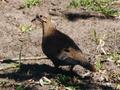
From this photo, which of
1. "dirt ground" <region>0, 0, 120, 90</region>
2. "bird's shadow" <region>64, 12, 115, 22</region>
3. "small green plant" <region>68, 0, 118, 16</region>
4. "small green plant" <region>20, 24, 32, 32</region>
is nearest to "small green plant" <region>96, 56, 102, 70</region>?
"dirt ground" <region>0, 0, 120, 90</region>

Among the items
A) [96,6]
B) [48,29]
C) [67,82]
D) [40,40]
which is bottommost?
[67,82]

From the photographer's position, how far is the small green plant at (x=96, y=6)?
10000 mm

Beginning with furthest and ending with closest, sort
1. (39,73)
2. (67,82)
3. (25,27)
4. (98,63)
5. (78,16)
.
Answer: (78,16)
(25,27)
(98,63)
(39,73)
(67,82)

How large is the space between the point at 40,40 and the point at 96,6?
192 centimetres

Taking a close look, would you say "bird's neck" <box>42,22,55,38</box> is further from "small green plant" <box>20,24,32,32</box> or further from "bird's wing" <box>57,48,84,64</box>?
"small green plant" <box>20,24,32,32</box>

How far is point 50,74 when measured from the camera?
7.60 meters

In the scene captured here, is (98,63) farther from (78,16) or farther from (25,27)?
(78,16)

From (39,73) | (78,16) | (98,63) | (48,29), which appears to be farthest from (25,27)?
(98,63)

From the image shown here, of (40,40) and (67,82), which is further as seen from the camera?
(40,40)

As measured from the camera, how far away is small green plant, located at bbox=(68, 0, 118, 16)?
1000cm

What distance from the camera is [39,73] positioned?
7.64m

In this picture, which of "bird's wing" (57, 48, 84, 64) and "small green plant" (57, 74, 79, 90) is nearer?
"small green plant" (57, 74, 79, 90)

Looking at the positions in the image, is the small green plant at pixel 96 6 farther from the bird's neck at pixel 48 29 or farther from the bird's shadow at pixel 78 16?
the bird's neck at pixel 48 29

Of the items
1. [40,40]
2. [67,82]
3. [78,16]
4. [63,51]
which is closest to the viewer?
[67,82]
